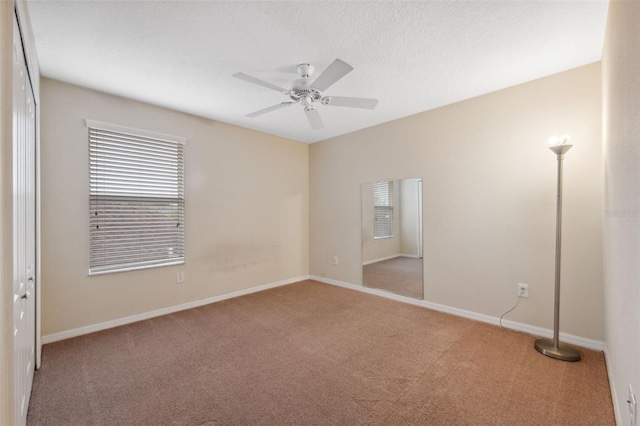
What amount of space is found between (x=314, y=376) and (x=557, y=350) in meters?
2.10

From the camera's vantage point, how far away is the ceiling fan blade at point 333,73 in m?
1.89

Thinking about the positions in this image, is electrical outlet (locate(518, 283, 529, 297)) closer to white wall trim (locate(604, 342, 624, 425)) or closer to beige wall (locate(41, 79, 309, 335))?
white wall trim (locate(604, 342, 624, 425))

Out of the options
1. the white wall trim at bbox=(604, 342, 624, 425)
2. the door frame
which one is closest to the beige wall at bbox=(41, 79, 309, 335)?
the door frame

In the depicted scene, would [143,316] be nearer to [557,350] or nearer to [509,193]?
[557,350]

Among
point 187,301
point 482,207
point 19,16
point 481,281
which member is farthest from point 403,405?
point 19,16

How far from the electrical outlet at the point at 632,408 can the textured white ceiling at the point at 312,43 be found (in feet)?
7.23

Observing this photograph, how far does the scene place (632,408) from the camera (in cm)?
125

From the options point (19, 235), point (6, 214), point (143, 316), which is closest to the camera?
point (6, 214)

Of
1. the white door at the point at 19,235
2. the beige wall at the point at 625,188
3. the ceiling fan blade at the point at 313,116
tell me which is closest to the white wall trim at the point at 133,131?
the white door at the point at 19,235

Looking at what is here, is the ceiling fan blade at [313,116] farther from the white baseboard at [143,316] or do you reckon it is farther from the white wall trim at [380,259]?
the white baseboard at [143,316]

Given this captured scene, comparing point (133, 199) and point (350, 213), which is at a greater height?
point (133, 199)

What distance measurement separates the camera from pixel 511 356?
7.75 feet

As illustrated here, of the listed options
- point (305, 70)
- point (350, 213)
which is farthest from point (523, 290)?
point (305, 70)

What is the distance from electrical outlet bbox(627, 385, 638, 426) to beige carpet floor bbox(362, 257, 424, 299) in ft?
7.67
